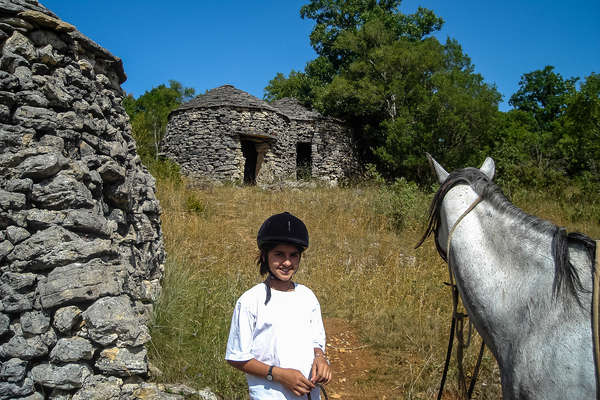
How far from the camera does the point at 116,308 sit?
8.64ft

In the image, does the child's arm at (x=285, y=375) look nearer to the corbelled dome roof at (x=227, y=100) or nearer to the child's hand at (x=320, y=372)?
the child's hand at (x=320, y=372)

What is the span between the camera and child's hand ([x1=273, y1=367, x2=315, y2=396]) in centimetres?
172

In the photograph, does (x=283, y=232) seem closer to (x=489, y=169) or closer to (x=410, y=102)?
(x=489, y=169)

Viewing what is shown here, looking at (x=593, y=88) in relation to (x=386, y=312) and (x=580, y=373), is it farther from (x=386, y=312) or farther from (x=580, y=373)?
(x=580, y=373)

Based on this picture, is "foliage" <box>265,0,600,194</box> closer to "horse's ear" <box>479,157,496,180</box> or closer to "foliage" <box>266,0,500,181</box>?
"foliage" <box>266,0,500,181</box>

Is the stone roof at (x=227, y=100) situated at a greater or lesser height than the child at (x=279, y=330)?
greater

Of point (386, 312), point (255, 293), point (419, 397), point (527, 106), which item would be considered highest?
point (527, 106)

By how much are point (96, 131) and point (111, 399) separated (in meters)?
2.31

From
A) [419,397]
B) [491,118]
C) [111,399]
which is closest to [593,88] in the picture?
[491,118]

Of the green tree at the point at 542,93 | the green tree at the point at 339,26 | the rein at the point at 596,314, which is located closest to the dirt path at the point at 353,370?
the rein at the point at 596,314

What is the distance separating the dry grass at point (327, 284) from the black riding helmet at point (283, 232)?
214cm

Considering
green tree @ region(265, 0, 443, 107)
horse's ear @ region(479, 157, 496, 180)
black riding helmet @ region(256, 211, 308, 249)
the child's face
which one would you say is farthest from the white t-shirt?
green tree @ region(265, 0, 443, 107)

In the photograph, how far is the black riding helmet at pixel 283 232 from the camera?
193 cm

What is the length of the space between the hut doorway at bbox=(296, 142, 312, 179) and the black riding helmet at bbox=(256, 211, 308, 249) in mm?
15703
